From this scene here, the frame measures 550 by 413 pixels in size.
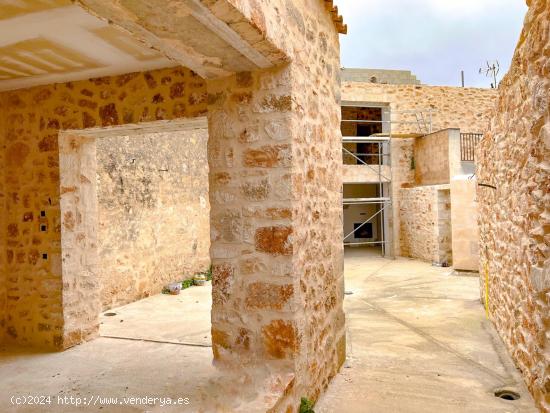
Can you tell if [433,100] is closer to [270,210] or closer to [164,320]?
[164,320]

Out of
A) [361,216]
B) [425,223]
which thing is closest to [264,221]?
[425,223]

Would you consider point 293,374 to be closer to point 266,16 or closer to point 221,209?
point 221,209

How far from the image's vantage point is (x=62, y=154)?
4168 mm

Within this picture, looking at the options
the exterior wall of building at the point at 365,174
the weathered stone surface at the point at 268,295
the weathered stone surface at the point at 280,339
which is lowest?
the weathered stone surface at the point at 280,339

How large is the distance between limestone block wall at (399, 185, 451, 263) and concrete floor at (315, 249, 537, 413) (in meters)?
2.91

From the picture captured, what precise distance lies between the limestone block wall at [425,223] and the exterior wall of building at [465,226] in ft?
4.17

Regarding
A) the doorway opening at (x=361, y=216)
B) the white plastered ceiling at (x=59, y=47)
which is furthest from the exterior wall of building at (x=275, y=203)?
the doorway opening at (x=361, y=216)

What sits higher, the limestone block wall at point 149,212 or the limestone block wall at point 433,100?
the limestone block wall at point 433,100

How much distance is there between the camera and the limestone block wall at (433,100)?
511 inches

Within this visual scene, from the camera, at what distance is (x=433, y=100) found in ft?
43.5

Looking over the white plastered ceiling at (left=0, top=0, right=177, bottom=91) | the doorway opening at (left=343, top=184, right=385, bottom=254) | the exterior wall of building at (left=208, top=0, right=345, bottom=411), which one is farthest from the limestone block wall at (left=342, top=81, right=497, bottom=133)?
the exterior wall of building at (left=208, top=0, right=345, bottom=411)

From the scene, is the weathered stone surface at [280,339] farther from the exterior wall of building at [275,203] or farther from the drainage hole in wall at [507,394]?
the drainage hole in wall at [507,394]

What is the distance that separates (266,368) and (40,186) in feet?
9.70

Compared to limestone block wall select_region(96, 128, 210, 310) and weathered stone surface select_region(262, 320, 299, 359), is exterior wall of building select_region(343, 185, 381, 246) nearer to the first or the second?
limestone block wall select_region(96, 128, 210, 310)
